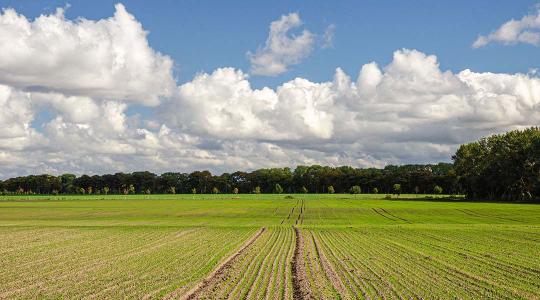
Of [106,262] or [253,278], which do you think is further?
[106,262]

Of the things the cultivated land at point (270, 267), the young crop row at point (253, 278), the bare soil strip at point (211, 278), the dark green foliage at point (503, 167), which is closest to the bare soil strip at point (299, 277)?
the cultivated land at point (270, 267)

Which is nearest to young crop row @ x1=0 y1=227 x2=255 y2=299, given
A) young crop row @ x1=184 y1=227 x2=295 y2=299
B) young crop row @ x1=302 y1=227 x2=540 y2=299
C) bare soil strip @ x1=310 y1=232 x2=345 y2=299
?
young crop row @ x1=184 y1=227 x2=295 y2=299

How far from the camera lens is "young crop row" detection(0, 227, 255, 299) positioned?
60.5 ft

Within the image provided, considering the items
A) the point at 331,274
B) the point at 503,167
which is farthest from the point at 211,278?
the point at 503,167

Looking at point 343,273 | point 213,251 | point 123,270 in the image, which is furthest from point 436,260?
point 123,270

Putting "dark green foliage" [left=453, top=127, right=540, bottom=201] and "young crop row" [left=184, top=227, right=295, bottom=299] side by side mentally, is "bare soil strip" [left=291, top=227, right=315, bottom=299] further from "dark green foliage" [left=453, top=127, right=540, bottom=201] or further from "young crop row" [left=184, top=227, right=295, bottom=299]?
"dark green foliage" [left=453, top=127, right=540, bottom=201]

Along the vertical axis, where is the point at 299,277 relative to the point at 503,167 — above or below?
below

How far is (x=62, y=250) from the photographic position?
3061cm

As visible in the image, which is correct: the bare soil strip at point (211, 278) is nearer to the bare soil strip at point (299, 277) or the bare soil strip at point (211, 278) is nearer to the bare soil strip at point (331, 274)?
the bare soil strip at point (299, 277)

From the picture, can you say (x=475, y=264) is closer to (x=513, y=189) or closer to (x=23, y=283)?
(x=23, y=283)

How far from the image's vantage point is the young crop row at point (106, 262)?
1845 centimetres

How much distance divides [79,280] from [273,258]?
9.93 metres

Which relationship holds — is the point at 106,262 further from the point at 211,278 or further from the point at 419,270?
the point at 419,270

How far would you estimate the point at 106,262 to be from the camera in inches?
1003
